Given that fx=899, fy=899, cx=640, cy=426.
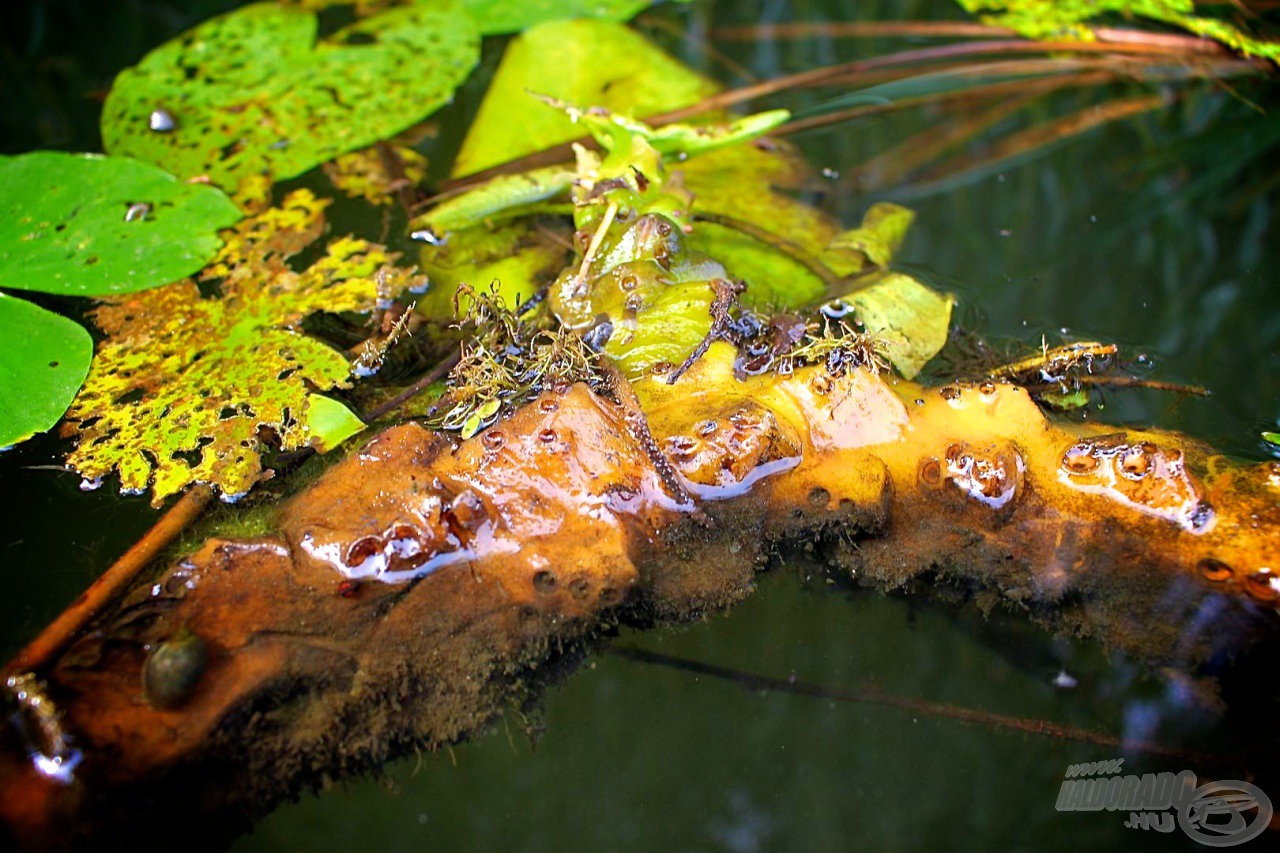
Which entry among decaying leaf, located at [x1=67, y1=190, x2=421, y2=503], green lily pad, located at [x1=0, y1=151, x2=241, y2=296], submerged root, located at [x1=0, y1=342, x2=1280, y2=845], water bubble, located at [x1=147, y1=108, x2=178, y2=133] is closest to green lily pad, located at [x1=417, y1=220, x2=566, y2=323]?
decaying leaf, located at [x1=67, y1=190, x2=421, y2=503]

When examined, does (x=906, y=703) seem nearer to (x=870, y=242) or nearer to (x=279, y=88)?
(x=870, y=242)

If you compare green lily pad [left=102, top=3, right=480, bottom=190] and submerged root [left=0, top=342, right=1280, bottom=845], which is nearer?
submerged root [left=0, top=342, right=1280, bottom=845]

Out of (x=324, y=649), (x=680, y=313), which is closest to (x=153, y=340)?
(x=324, y=649)

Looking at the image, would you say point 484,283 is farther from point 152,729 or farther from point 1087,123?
point 1087,123

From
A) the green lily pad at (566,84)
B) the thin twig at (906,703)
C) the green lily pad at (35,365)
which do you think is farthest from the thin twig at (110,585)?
the green lily pad at (566,84)

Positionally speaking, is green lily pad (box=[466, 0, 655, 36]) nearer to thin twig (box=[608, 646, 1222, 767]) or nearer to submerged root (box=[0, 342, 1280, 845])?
submerged root (box=[0, 342, 1280, 845])
